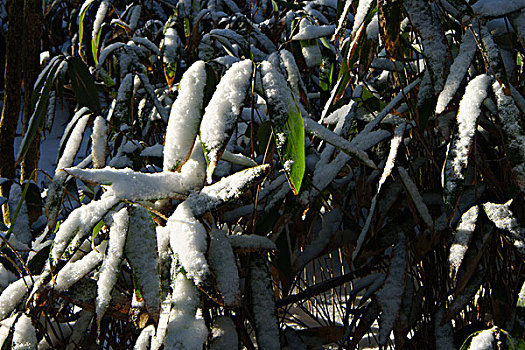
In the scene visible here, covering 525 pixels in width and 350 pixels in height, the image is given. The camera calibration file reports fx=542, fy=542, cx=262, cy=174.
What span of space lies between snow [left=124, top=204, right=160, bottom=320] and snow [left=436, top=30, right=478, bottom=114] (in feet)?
0.98

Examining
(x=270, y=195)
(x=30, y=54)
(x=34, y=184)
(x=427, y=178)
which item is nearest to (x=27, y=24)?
(x=30, y=54)

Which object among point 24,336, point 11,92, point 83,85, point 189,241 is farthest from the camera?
point 11,92

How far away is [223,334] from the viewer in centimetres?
59

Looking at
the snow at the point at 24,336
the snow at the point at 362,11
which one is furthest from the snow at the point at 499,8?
the snow at the point at 24,336

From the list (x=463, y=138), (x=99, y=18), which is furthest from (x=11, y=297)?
(x=99, y=18)

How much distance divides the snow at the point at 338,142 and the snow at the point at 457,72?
98 mm

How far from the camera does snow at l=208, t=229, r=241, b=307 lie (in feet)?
1.62

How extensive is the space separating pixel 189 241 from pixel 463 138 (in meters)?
0.28

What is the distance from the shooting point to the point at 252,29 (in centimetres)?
119

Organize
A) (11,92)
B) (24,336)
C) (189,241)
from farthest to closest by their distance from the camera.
A: (11,92) < (24,336) < (189,241)

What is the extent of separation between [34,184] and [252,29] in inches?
22.2

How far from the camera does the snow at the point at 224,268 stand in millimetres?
495

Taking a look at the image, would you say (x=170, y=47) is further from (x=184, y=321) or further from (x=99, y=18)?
(x=184, y=321)

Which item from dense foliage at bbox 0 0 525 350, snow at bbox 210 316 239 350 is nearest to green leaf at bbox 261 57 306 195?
dense foliage at bbox 0 0 525 350
